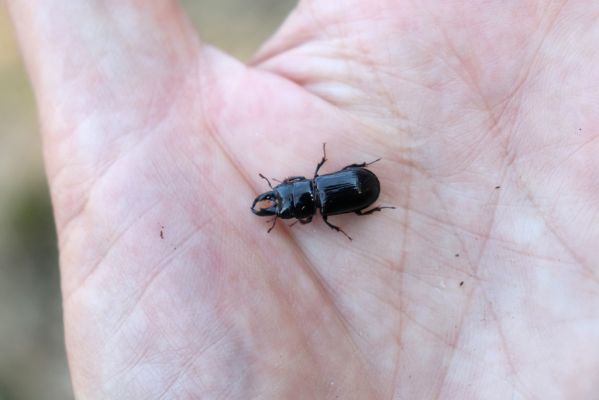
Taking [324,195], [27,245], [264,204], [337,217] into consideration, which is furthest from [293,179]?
[27,245]

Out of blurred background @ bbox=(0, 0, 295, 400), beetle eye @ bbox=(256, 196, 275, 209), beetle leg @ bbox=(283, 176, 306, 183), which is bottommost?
blurred background @ bbox=(0, 0, 295, 400)

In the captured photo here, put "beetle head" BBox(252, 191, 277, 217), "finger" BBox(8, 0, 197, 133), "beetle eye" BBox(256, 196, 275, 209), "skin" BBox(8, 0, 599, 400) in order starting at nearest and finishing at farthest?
"skin" BBox(8, 0, 599, 400)
"finger" BBox(8, 0, 197, 133)
"beetle head" BBox(252, 191, 277, 217)
"beetle eye" BBox(256, 196, 275, 209)

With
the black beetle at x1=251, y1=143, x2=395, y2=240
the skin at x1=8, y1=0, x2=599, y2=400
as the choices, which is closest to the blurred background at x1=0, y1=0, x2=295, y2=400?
the skin at x1=8, y1=0, x2=599, y2=400

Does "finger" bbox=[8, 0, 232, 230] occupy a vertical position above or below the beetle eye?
above

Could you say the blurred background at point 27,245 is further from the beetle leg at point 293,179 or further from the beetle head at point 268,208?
the beetle head at point 268,208

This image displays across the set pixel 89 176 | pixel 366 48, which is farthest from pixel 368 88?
pixel 89 176

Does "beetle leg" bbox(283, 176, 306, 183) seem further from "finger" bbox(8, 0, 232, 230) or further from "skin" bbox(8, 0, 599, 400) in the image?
"finger" bbox(8, 0, 232, 230)

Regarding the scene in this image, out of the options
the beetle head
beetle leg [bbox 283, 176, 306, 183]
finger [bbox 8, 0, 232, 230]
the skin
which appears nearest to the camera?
the skin

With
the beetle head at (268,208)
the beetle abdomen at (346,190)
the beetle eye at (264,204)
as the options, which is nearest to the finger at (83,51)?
the beetle head at (268,208)
